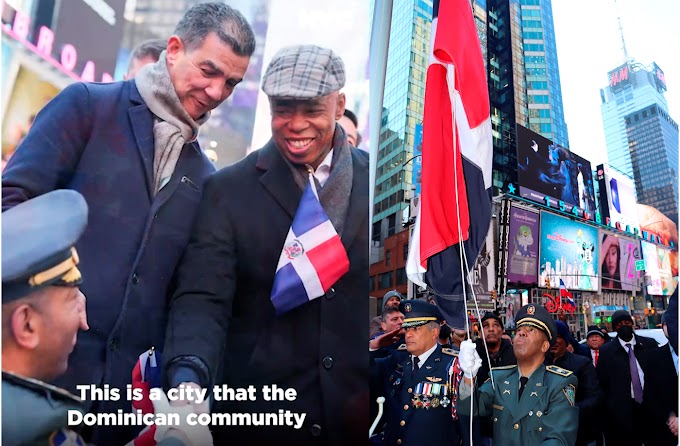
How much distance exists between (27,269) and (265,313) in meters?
1.10

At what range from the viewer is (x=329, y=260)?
2.51m

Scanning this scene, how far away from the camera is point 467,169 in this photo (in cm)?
280

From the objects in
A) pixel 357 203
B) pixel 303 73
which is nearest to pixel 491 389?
pixel 357 203

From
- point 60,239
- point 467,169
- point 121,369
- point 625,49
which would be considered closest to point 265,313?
point 121,369

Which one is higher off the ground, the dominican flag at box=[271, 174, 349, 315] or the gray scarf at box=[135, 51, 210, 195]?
the gray scarf at box=[135, 51, 210, 195]

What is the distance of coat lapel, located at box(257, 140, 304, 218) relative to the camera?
8.44 feet

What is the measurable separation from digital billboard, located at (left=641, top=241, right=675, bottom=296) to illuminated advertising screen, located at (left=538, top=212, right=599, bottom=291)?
2684 mm

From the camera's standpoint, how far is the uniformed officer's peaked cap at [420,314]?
2.81m

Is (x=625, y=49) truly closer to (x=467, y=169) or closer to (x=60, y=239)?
(x=467, y=169)

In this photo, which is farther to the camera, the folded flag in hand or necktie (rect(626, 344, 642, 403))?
necktie (rect(626, 344, 642, 403))

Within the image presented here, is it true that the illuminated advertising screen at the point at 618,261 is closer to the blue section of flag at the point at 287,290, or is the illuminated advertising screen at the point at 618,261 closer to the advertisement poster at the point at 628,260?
the advertisement poster at the point at 628,260

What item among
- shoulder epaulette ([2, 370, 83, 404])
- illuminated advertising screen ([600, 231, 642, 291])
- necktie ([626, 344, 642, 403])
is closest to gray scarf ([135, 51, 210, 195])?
shoulder epaulette ([2, 370, 83, 404])

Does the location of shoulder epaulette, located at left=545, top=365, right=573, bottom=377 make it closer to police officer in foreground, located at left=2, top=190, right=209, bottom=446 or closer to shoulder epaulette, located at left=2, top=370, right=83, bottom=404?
police officer in foreground, located at left=2, top=190, right=209, bottom=446

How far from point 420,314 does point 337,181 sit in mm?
954
